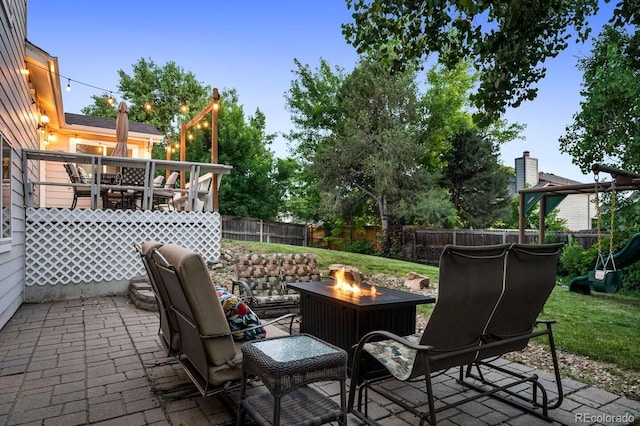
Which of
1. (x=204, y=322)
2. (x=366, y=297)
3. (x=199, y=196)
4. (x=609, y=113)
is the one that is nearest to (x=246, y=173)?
(x=199, y=196)

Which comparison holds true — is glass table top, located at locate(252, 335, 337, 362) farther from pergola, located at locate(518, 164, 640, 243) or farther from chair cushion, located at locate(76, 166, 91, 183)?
chair cushion, located at locate(76, 166, 91, 183)

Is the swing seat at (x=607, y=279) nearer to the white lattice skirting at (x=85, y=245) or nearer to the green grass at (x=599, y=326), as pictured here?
the green grass at (x=599, y=326)

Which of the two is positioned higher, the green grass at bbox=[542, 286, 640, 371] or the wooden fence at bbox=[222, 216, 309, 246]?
the wooden fence at bbox=[222, 216, 309, 246]

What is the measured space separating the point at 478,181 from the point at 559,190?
524 inches

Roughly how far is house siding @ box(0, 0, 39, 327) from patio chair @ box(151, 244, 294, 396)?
3.34 m

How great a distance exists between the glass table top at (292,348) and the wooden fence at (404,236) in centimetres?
1105

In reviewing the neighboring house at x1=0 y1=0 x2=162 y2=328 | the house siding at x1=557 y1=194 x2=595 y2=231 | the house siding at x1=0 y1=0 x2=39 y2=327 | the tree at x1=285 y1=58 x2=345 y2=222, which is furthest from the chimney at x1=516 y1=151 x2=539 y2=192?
the house siding at x1=0 y1=0 x2=39 y2=327

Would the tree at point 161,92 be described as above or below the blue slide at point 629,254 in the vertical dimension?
above

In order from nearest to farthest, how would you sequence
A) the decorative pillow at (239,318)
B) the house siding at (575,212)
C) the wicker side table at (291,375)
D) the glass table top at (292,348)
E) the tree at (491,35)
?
the wicker side table at (291,375) < the glass table top at (292,348) < the decorative pillow at (239,318) < the tree at (491,35) < the house siding at (575,212)

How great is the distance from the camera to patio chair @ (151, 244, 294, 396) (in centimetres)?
208

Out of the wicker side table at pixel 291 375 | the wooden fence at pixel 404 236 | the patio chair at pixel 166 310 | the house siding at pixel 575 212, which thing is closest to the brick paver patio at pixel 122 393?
the patio chair at pixel 166 310

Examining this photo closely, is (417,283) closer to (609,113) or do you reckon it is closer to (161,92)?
(609,113)

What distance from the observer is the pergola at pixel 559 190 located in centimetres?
450

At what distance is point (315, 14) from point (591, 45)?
8278 millimetres
